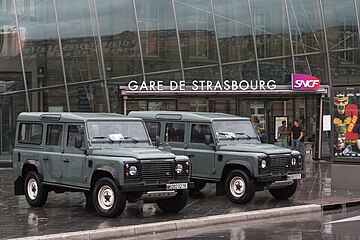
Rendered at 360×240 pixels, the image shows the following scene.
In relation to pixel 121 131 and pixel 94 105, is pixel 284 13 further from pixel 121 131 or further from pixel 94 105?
pixel 121 131

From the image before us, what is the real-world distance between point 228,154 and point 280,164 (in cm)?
125

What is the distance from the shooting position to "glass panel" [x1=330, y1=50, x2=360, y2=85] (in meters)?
29.7

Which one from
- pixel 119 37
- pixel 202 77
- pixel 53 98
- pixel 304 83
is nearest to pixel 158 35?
pixel 119 37

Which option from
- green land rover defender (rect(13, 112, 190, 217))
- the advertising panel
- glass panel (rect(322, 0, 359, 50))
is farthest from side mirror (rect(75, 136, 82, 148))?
glass panel (rect(322, 0, 359, 50))

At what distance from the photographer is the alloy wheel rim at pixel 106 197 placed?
44.2 ft

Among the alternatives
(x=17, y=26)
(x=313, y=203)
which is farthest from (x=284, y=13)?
(x=313, y=203)

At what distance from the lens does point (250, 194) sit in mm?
15578

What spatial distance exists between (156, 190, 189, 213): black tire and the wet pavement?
0.15 m

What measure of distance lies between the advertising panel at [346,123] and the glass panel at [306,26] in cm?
1089

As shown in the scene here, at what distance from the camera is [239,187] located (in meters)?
15.9

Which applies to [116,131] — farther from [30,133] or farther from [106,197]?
[30,133]

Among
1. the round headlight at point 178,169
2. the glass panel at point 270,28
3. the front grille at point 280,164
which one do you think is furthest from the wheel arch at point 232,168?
the glass panel at point 270,28

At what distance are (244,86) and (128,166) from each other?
15.4 metres

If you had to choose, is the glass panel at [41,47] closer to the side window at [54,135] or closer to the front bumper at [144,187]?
the side window at [54,135]
